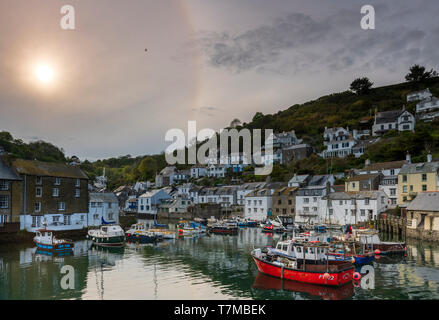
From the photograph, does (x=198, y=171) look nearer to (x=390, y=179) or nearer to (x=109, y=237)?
(x=390, y=179)

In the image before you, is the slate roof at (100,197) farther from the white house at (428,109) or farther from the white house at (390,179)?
the white house at (428,109)

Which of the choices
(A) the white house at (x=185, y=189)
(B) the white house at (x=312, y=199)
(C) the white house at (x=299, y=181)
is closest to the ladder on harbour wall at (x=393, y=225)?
(B) the white house at (x=312, y=199)

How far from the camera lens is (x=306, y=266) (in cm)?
2794

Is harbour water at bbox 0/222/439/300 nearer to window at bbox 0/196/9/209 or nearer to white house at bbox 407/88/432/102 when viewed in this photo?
window at bbox 0/196/9/209

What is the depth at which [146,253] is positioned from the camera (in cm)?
4166

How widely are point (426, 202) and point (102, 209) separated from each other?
5337 centimetres

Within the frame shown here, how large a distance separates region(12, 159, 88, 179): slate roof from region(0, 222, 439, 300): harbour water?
43.1 feet

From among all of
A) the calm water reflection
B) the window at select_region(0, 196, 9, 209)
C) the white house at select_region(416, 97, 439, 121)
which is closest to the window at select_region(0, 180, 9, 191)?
the window at select_region(0, 196, 9, 209)

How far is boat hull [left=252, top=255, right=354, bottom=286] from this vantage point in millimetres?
25547

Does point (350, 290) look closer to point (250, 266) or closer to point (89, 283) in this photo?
point (250, 266)

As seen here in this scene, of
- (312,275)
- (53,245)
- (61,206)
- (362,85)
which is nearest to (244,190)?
(61,206)

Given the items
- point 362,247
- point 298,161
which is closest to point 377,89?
point 298,161

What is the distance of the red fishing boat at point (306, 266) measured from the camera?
25.8 m

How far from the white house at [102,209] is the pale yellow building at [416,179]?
53767 mm
